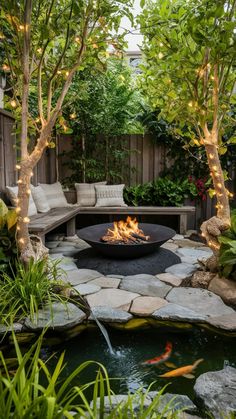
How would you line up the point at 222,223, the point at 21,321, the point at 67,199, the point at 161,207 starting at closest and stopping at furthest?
the point at 21,321
the point at 222,223
the point at 161,207
the point at 67,199

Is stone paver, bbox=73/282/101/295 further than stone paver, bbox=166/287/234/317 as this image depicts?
Yes

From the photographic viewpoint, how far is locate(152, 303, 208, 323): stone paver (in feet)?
8.20

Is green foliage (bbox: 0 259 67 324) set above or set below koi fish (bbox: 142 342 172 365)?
above

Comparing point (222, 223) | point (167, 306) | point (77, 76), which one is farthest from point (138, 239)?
point (77, 76)

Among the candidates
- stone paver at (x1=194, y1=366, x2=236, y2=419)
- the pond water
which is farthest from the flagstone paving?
stone paver at (x1=194, y1=366, x2=236, y2=419)

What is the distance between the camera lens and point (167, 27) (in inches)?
117

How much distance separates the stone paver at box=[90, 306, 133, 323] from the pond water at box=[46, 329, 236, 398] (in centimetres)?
10

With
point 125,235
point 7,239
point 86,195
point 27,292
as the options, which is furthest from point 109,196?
point 27,292

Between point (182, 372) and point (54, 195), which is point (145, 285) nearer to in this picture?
point (182, 372)

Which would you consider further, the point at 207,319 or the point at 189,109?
the point at 189,109

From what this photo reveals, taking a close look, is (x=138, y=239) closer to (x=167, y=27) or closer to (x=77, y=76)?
(x=167, y=27)

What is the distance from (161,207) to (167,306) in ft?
10.2

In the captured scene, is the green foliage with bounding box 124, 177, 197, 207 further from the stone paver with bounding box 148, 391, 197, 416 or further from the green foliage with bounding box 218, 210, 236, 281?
the stone paver with bounding box 148, 391, 197, 416

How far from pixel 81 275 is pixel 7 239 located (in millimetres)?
906
